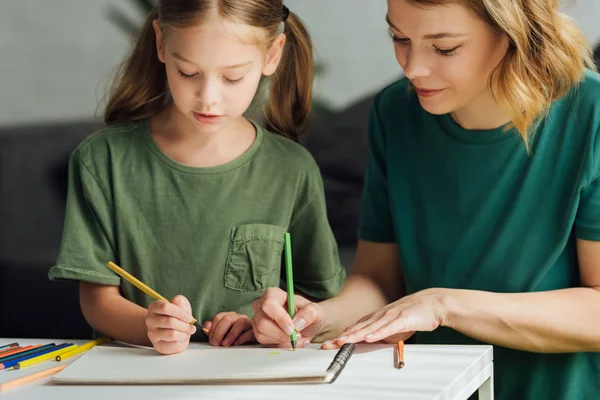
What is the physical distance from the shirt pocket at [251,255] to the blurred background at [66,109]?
2.55ft

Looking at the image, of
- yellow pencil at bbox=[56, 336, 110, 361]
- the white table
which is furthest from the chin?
yellow pencil at bbox=[56, 336, 110, 361]

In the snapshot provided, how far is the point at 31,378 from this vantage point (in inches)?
44.5

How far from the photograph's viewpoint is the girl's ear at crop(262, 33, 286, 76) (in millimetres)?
1443

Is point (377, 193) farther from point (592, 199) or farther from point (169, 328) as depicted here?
point (169, 328)

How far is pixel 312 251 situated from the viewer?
60.9 inches

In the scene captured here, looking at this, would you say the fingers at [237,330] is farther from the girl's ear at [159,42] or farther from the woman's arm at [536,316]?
the girl's ear at [159,42]

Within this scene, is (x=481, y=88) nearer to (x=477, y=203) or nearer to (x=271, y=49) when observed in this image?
(x=477, y=203)

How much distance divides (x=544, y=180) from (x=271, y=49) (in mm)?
469

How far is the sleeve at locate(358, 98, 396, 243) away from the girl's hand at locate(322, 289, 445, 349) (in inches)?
13.3

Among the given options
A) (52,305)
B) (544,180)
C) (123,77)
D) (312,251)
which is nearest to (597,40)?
(544,180)

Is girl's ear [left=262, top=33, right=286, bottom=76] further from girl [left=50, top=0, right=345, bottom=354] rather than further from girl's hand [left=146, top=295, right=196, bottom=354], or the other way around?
girl's hand [left=146, top=295, right=196, bottom=354]

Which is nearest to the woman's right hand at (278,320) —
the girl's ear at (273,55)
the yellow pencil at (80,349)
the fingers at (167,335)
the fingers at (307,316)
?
the fingers at (307,316)

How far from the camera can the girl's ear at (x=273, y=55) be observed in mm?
1443

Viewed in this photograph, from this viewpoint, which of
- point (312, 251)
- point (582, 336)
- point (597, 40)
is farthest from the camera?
point (597, 40)
